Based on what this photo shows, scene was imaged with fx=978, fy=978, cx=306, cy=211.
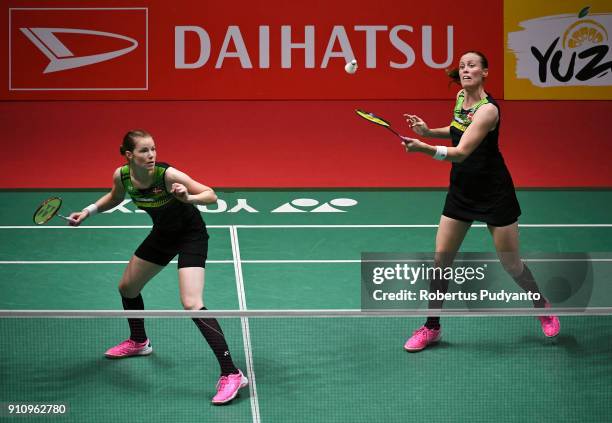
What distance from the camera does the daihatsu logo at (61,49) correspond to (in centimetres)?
1094

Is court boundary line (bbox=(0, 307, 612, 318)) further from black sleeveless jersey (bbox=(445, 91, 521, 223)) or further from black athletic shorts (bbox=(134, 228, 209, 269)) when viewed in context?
black sleeveless jersey (bbox=(445, 91, 521, 223))

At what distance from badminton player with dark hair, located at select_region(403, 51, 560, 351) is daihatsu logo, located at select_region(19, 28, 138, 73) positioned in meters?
5.97

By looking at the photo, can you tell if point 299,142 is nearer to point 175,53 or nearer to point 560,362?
Answer: point 175,53

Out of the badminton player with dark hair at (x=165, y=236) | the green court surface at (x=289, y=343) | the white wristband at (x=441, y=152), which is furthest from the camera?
the white wristband at (x=441, y=152)

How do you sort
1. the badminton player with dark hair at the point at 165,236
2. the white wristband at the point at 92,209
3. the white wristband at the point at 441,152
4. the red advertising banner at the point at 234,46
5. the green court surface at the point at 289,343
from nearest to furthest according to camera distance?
the green court surface at the point at 289,343
the badminton player with dark hair at the point at 165,236
the white wristband at the point at 441,152
the white wristband at the point at 92,209
the red advertising banner at the point at 234,46

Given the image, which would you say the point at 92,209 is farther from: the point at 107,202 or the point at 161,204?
the point at 161,204

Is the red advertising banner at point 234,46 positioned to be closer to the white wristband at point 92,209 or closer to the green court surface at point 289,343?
the green court surface at point 289,343

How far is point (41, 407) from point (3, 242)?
3.80 metres

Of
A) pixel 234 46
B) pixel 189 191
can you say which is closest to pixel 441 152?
pixel 189 191

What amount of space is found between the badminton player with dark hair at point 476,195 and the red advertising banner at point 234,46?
521 cm

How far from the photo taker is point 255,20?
1098 centimetres

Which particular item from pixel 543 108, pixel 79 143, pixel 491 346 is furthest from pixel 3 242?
pixel 543 108

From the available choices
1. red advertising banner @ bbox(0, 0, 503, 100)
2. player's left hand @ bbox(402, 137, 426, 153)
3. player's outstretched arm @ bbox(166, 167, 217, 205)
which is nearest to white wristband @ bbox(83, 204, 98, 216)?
player's outstretched arm @ bbox(166, 167, 217, 205)

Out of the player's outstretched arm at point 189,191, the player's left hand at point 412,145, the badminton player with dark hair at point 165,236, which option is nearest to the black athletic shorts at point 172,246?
the badminton player with dark hair at point 165,236
